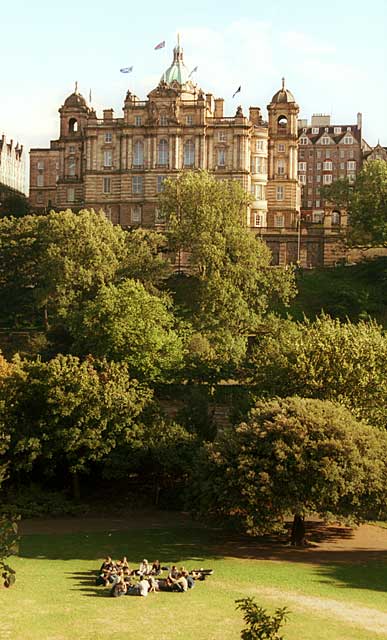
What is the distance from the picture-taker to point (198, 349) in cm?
6512

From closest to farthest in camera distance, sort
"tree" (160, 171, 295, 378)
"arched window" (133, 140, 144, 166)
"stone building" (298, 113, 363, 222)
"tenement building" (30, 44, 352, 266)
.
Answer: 1. "tree" (160, 171, 295, 378)
2. "tenement building" (30, 44, 352, 266)
3. "arched window" (133, 140, 144, 166)
4. "stone building" (298, 113, 363, 222)

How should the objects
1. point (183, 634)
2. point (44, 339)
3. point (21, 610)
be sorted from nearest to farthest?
point (183, 634) < point (21, 610) < point (44, 339)

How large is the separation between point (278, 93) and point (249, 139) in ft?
27.2

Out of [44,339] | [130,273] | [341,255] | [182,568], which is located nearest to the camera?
[182,568]

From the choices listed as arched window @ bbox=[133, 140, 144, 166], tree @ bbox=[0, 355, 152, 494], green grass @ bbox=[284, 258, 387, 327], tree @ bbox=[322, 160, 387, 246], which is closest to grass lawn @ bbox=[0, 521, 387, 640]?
tree @ bbox=[0, 355, 152, 494]

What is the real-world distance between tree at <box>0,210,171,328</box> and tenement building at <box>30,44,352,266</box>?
1830 cm

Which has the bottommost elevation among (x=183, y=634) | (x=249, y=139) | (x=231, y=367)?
(x=183, y=634)

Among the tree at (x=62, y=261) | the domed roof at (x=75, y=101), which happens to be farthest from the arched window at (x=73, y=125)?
the tree at (x=62, y=261)

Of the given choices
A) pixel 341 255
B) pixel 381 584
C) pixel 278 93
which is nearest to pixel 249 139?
pixel 278 93

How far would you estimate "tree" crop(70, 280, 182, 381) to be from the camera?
6138cm

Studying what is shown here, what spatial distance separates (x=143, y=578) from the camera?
37.6 m

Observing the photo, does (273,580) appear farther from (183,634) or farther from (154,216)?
(154,216)

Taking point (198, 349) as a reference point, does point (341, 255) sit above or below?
above

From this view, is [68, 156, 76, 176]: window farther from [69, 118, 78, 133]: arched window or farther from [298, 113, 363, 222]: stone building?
[298, 113, 363, 222]: stone building
